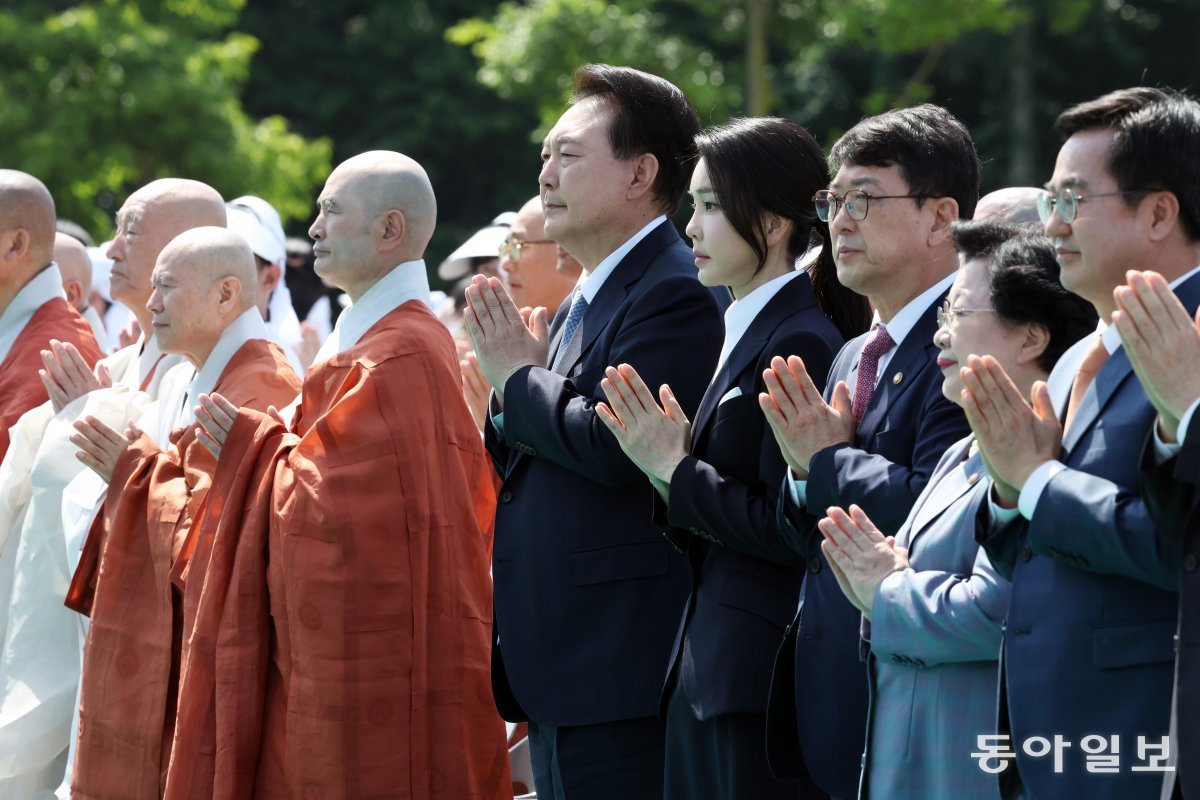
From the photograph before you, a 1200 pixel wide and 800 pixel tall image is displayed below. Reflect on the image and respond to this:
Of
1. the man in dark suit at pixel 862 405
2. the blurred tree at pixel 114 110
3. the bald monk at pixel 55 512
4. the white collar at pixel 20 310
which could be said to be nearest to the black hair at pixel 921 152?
the man in dark suit at pixel 862 405

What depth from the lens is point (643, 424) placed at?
4.08 m

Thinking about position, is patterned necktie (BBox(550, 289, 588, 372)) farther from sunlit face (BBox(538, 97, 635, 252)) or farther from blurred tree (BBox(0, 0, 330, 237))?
blurred tree (BBox(0, 0, 330, 237))

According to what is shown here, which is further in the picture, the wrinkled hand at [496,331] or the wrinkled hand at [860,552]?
the wrinkled hand at [496,331]

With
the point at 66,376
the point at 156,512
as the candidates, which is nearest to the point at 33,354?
the point at 66,376

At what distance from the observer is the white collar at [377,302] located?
5.07 m

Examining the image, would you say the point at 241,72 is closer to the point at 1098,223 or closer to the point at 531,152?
the point at 531,152

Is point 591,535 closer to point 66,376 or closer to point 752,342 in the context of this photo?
point 752,342

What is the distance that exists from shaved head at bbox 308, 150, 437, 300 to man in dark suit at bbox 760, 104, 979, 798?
1.50 metres

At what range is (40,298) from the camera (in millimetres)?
6824

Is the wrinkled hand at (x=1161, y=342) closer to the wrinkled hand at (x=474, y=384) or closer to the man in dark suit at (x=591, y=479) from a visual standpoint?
the man in dark suit at (x=591, y=479)

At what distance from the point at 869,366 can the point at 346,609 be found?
1.66 metres

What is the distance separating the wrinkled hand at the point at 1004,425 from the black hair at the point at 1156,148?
41 centimetres

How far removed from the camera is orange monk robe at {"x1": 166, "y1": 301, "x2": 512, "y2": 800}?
475 centimetres


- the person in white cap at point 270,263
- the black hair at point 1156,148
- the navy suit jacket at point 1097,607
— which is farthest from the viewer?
the person in white cap at point 270,263
